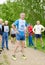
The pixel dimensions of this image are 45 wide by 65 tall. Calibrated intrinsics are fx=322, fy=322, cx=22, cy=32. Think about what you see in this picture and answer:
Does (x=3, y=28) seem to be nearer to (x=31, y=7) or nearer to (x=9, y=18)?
(x=31, y=7)

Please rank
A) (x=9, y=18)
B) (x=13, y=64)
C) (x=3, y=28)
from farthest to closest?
1. (x=9, y=18)
2. (x=3, y=28)
3. (x=13, y=64)

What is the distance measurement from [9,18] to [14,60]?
3910 centimetres

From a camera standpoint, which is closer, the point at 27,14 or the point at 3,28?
the point at 3,28

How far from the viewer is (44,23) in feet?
111

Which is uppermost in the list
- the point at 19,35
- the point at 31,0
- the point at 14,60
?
the point at 31,0

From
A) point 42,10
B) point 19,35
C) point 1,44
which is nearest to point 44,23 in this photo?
point 42,10

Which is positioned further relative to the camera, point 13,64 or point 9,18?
point 9,18

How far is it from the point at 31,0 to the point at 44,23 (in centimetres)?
278

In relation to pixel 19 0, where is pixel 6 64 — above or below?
below

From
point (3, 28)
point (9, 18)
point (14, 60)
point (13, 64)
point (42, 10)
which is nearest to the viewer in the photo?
point (13, 64)

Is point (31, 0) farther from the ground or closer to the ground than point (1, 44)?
farther from the ground

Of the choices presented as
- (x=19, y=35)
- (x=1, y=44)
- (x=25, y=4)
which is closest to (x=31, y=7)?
(x=25, y=4)

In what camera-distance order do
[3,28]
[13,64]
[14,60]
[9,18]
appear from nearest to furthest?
[13,64], [14,60], [3,28], [9,18]

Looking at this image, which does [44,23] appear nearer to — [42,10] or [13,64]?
[42,10]
